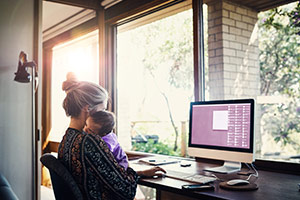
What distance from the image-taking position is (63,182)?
57.9 inches

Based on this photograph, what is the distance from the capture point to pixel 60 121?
5004 millimetres

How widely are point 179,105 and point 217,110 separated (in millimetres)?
877

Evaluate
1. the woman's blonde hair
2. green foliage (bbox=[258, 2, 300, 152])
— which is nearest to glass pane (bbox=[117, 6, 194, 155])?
green foliage (bbox=[258, 2, 300, 152])

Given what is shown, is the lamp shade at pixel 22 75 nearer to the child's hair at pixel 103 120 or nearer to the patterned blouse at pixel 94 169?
the child's hair at pixel 103 120

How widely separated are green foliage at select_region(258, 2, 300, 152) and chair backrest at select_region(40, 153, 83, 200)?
1.37 metres

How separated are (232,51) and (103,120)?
118 cm

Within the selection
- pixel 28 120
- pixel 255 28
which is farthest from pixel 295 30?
pixel 28 120

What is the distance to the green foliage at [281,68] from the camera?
6.86 ft

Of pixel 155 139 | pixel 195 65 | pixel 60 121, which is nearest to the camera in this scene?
pixel 195 65

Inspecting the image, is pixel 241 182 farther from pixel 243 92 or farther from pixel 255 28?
pixel 255 28

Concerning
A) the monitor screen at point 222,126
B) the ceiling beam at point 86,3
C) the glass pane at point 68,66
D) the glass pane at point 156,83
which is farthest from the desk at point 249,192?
the glass pane at point 68,66

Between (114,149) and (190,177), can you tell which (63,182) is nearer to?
(114,149)

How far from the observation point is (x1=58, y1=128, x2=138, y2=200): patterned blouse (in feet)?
4.99

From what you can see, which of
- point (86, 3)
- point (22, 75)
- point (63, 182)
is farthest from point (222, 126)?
point (86, 3)
